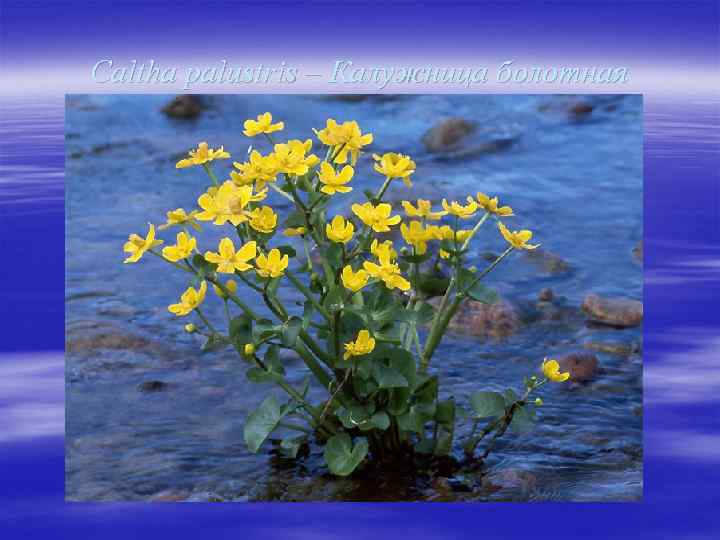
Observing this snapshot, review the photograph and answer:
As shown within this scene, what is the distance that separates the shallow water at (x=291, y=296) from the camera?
3164 mm

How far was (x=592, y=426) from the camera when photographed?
3.43 m

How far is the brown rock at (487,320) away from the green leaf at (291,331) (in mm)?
1378

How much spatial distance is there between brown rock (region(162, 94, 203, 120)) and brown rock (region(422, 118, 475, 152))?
38.4 inches

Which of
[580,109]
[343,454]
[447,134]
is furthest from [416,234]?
[447,134]

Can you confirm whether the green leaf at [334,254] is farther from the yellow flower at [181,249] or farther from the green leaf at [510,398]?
the green leaf at [510,398]

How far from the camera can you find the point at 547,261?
168 inches

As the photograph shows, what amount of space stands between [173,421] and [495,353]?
1.17 m

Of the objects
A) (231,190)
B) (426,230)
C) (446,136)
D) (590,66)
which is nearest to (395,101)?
(446,136)

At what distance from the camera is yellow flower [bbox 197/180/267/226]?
2619mm

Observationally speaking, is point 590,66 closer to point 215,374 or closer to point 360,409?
point 360,409

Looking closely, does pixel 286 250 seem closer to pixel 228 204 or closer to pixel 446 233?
pixel 228 204

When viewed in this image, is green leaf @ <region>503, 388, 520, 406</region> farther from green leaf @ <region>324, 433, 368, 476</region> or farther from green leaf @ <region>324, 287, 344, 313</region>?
green leaf @ <region>324, 287, 344, 313</region>

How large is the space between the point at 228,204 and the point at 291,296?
1.54 metres

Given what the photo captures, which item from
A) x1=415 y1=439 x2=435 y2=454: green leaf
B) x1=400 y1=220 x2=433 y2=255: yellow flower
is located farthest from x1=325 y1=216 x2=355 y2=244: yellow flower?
x1=415 y1=439 x2=435 y2=454: green leaf
